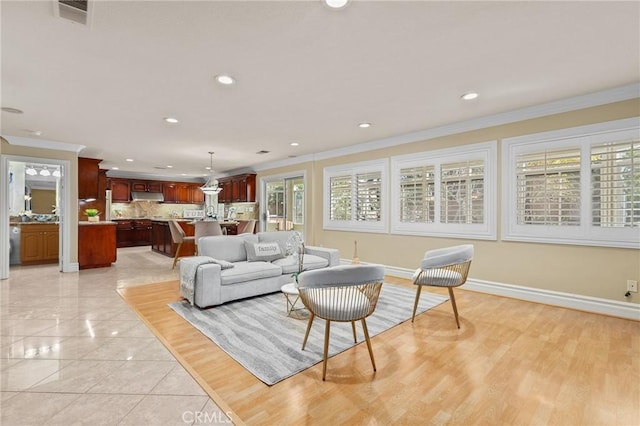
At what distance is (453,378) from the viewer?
2.09m

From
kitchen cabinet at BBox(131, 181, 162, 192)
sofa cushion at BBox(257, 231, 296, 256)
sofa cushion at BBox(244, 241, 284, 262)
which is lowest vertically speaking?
sofa cushion at BBox(244, 241, 284, 262)

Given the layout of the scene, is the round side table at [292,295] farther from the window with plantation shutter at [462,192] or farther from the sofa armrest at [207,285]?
the window with plantation shutter at [462,192]

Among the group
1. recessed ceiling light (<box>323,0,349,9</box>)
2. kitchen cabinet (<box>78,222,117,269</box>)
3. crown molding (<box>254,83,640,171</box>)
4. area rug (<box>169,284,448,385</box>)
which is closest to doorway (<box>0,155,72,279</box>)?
kitchen cabinet (<box>78,222,117,269</box>)

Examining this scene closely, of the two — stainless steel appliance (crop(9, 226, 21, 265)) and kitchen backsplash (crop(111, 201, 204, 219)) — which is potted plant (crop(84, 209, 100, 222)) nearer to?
stainless steel appliance (crop(9, 226, 21, 265))

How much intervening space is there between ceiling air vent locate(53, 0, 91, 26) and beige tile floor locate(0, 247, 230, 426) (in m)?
2.54

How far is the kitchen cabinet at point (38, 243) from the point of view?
20.6 feet

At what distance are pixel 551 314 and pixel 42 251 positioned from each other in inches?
377

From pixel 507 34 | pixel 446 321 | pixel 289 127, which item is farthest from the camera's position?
pixel 289 127

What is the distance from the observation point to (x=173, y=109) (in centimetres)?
375

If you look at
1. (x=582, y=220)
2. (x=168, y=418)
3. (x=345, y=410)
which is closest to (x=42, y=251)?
(x=168, y=418)

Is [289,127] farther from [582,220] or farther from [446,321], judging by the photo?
[582,220]

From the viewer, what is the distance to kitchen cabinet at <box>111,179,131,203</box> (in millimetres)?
9586

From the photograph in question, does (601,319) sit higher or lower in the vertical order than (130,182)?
lower

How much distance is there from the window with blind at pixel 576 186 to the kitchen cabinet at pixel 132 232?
10.3 metres
